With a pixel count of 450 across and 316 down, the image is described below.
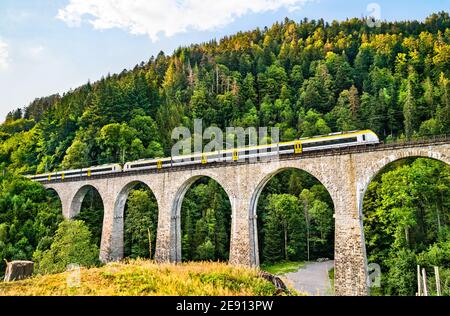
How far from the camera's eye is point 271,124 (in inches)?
1976

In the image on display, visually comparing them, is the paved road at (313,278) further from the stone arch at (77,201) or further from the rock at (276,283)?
the stone arch at (77,201)

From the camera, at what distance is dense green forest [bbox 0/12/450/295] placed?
24859 mm

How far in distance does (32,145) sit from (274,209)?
1495 inches

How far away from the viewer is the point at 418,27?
58031mm

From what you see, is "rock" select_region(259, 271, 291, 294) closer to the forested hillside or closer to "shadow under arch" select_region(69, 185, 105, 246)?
"shadow under arch" select_region(69, 185, 105, 246)

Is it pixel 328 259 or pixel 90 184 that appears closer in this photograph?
pixel 90 184

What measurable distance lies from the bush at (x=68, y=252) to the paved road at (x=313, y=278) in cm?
1385

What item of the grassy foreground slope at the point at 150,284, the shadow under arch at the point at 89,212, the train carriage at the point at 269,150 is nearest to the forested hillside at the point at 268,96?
the shadow under arch at the point at 89,212

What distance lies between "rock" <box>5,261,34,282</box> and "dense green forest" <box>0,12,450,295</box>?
15634mm

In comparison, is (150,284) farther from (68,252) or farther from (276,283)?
(68,252)

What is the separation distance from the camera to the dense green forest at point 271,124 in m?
24.9

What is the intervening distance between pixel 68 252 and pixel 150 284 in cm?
1840
